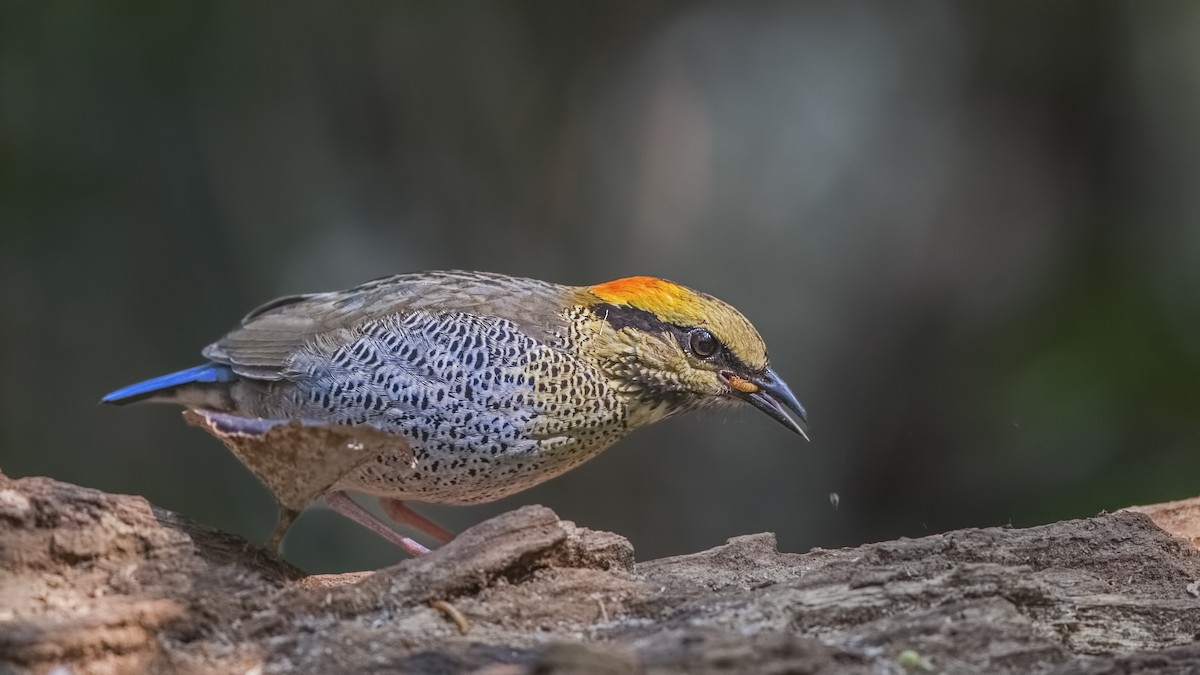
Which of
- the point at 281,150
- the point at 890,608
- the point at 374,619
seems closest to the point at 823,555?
the point at 890,608

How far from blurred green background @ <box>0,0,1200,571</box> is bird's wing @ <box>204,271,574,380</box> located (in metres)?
4.13

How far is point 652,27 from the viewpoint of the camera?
373 inches

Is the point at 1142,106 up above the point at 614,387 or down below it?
above

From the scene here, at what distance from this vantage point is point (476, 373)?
4812 mm

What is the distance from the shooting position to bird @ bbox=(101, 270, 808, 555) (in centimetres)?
480

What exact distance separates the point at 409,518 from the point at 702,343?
1776 mm

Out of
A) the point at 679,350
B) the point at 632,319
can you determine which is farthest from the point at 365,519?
the point at 679,350

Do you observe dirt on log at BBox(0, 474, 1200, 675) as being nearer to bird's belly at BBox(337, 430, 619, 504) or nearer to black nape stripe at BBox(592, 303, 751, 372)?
bird's belly at BBox(337, 430, 619, 504)

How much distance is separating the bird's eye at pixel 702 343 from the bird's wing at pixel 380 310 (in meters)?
0.63

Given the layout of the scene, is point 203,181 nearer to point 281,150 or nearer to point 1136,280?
point 281,150

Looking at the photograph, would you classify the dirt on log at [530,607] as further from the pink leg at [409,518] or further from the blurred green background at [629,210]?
the blurred green background at [629,210]

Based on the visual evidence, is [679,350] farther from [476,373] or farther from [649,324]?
[476,373]

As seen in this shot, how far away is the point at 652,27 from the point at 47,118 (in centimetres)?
488

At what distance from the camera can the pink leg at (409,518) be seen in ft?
18.6
